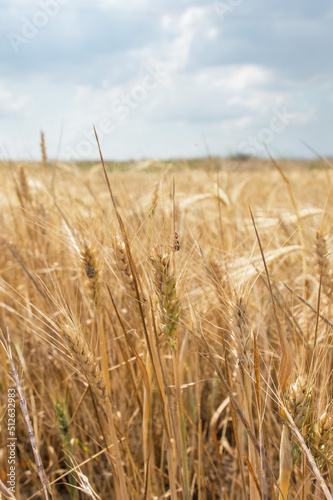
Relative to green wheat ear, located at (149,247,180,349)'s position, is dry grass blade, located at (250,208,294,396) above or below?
below

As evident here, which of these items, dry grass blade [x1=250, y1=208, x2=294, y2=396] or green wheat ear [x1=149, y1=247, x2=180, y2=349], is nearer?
dry grass blade [x1=250, y1=208, x2=294, y2=396]

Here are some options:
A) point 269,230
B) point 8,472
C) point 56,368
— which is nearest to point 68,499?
point 8,472

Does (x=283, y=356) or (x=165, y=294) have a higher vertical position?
(x=165, y=294)

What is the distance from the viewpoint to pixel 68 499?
55.6 inches

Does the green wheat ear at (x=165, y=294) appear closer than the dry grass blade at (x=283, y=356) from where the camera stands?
No

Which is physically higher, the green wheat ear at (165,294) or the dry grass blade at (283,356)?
the green wheat ear at (165,294)

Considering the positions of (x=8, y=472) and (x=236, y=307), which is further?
(x=8, y=472)

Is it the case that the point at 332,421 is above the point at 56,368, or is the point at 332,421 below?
above

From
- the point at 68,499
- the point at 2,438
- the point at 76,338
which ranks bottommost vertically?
the point at 68,499

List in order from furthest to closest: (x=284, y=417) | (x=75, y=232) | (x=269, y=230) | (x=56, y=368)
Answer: (x=269, y=230)
(x=56, y=368)
(x=75, y=232)
(x=284, y=417)

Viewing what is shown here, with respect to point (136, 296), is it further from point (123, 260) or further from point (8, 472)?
point (8, 472)

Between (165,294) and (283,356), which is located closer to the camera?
(283,356)

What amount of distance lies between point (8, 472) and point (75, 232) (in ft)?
2.83

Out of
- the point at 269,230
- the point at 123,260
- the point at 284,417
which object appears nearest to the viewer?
the point at 284,417
